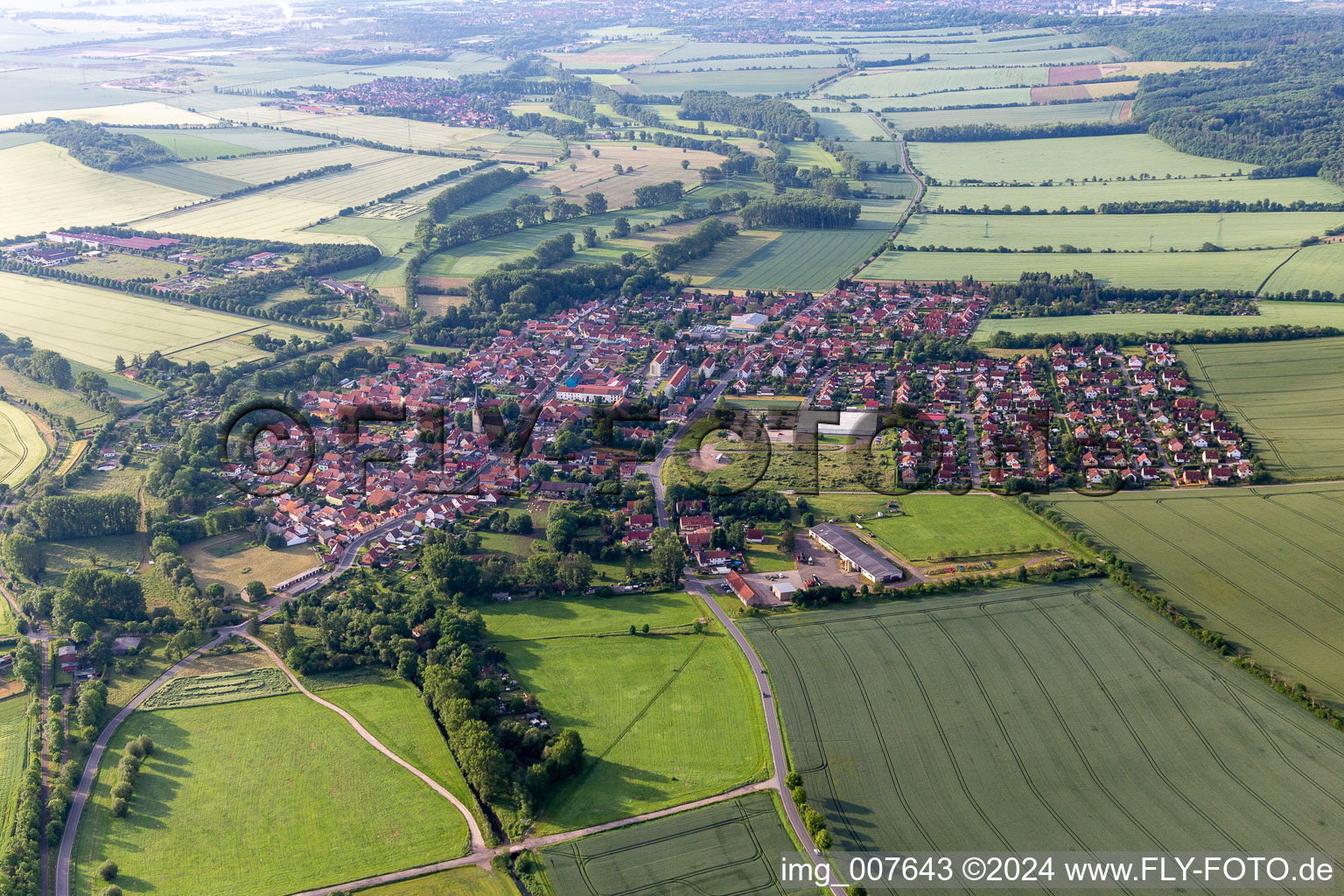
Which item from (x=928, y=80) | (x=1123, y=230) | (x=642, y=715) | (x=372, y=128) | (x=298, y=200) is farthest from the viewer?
(x=928, y=80)

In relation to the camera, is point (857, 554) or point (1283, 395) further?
point (1283, 395)

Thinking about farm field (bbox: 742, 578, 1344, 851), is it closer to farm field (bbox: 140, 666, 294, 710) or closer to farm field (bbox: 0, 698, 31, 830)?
farm field (bbox: 140, 666, 294, 710)

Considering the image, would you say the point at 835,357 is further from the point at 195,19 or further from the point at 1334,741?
the point at 195,19

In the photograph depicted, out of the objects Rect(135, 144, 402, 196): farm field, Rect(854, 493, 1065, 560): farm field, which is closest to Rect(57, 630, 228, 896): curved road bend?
Rect(854, 493, 1065, 560): farm field

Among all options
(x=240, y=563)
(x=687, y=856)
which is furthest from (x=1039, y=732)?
(x=240, y=563)

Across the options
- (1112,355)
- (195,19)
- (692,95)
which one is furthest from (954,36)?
(195,19)

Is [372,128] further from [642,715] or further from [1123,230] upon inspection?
[642,715]

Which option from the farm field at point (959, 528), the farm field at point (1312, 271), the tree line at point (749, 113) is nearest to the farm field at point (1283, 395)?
the farm field at point (1312, 271)
